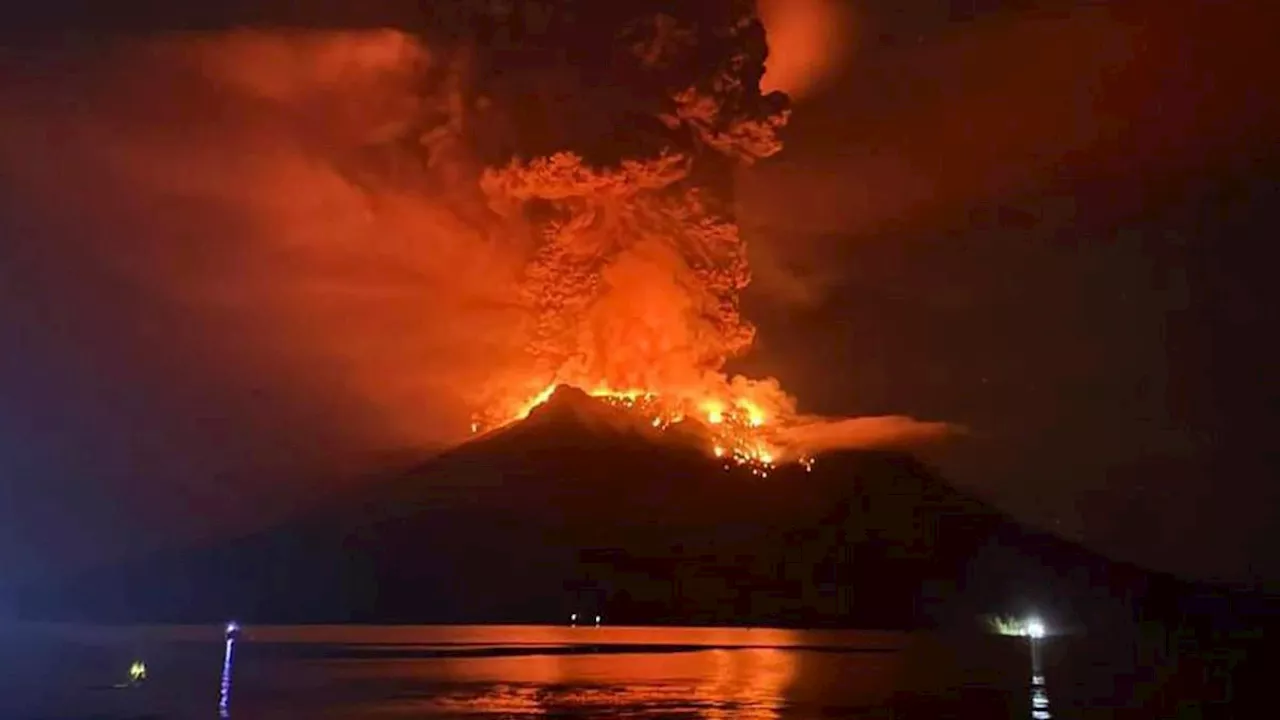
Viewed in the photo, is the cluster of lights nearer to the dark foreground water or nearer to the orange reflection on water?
the dark foreground water

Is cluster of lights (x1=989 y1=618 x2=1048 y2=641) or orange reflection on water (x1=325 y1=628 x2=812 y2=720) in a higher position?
cluster of lights (x1=989 y1=618 x2=1048 y2=641)

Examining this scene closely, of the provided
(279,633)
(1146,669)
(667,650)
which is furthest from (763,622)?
(1146,669)

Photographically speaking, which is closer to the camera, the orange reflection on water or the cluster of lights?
the orange reflection on water

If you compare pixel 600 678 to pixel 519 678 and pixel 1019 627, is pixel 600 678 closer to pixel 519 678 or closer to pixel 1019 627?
pixel 519 678

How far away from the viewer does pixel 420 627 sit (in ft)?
639

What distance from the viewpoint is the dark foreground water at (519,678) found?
168 ft

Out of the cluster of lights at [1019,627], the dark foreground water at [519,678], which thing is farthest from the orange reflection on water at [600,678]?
the cluster of lights at [1019,627]

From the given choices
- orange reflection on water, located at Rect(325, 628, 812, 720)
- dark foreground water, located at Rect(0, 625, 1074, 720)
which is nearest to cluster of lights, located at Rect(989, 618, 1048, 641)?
dark foreground water, located at Rect(0, 625, 1074, 720)

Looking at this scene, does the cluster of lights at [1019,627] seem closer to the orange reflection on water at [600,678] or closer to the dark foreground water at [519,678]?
the dark foreground water at [519,678]

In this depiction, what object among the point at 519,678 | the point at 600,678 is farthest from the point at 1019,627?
the point at 519,678

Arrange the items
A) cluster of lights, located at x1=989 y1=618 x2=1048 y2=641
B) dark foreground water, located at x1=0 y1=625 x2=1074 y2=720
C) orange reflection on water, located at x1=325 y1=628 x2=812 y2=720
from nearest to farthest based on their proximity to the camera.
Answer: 1. dark foreground water, located at x1=0 y1=625 x2=1074 y2=720
2. orange reflection on water, located at x1=325 y1=628 x2=812 y2=720
3. cluster of lights, located at x1=989 y1=618 x2=1048 y2=641

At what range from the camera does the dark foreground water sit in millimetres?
51281

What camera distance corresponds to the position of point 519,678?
245 feet

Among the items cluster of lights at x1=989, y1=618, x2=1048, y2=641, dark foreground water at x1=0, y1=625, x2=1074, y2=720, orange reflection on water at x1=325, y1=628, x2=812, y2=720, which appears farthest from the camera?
cluster of lights at x1=989, y1=618, x2=1048, y2=641
